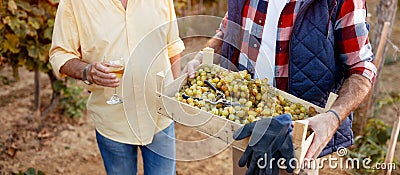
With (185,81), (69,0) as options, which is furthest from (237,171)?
(69,0)

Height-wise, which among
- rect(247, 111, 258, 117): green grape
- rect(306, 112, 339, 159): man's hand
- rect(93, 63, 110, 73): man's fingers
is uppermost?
rect(93, 63, 110, 73): man's fingers

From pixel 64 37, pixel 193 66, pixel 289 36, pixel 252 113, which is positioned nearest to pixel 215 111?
pixel 252 113

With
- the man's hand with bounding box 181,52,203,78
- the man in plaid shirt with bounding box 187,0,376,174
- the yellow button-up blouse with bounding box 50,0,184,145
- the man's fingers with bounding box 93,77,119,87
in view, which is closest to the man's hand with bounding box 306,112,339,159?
the man in plaid shirt with bounding box 187,0,376,174

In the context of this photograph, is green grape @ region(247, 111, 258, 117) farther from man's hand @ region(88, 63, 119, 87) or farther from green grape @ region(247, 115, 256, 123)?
man's hand @ region(88, 63, 119, 87)

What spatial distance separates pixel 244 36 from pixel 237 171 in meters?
0.63

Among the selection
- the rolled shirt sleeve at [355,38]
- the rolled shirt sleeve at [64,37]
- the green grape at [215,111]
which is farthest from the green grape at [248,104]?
the rolled shirt sleeve at [64,37]

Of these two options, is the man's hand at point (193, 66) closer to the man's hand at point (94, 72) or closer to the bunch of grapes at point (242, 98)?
the bunch of grapes at point (242, 98)

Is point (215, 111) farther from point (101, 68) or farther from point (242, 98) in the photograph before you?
point (101, 68)

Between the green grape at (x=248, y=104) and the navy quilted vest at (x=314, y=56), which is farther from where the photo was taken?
the navy quilted vest at (x=314, y=56)

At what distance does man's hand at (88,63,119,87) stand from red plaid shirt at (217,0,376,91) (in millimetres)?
580

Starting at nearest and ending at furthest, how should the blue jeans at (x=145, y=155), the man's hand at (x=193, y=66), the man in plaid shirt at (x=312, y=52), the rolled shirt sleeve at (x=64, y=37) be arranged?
1. the man in plaid shirt at (x=312, y=52)
2. the man's hand at (x=193, y=66)
3. the rolled shirt sleeve at (x=64, y=37)
4. the blue jeans at (x=145, y=155)

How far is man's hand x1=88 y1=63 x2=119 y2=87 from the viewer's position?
2.07 m

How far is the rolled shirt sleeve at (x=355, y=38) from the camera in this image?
1.87m

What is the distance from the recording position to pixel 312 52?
1.96 m
